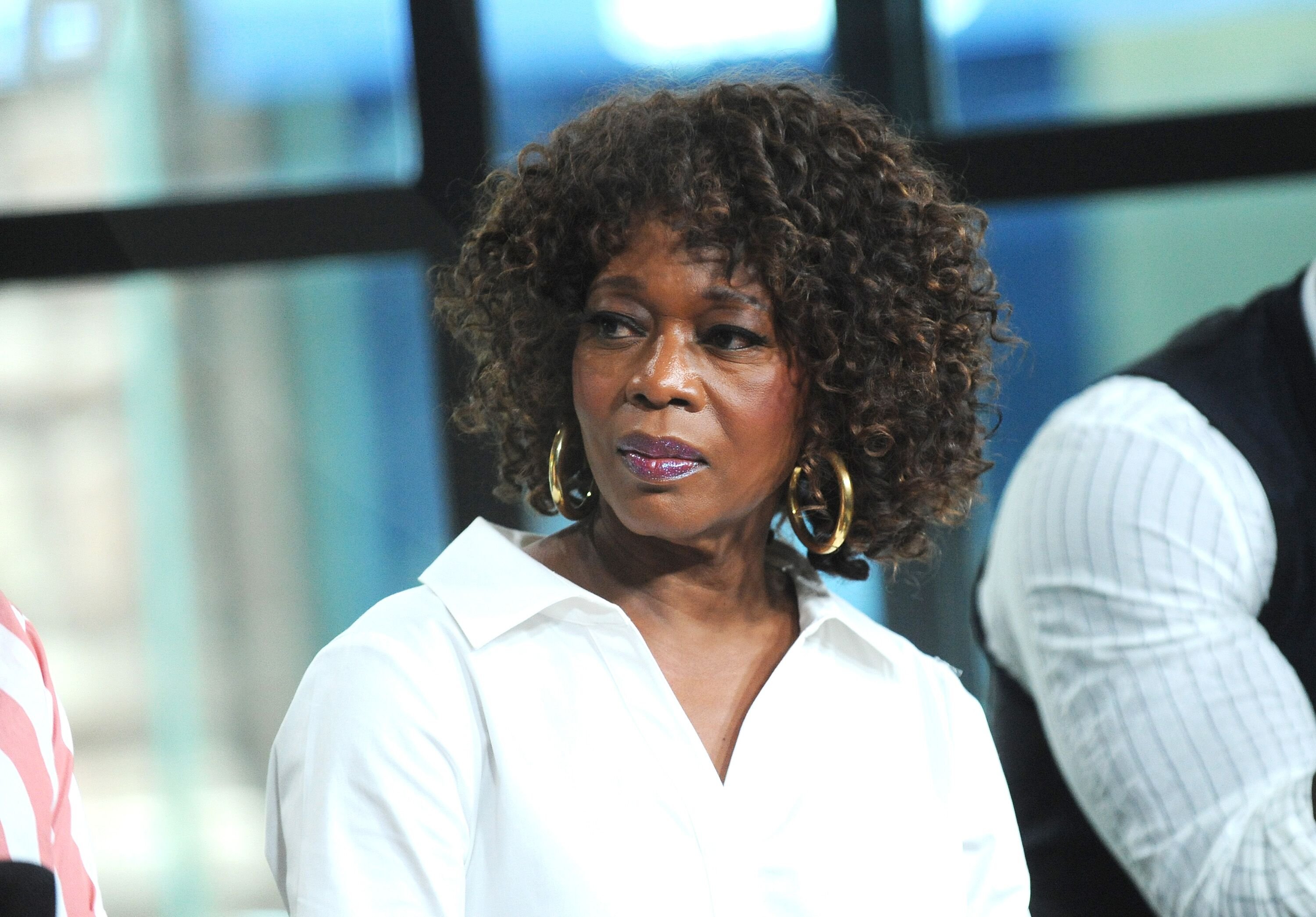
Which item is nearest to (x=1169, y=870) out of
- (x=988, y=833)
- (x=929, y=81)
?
(x=988, y=833)

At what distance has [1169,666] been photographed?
1.57 m

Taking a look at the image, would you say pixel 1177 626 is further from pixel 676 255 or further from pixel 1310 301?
pixel 676 255

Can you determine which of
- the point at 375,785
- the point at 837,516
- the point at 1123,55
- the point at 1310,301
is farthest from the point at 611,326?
the point at 1123,55

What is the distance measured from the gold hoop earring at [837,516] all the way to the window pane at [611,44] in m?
1.35

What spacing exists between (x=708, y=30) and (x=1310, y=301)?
1.25 metres

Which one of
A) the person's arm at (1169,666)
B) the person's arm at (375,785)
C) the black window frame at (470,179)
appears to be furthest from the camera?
the black window frame at (470,179)

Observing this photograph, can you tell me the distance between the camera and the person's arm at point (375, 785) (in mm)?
1019

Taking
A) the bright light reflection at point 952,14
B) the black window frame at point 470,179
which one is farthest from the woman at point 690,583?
the bright light reflection at point 952,14

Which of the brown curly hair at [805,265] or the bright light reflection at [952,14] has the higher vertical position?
the bright light reflection at [952,14]

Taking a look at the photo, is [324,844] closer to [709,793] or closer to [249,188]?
[709,793]

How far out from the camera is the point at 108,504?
8.27ft

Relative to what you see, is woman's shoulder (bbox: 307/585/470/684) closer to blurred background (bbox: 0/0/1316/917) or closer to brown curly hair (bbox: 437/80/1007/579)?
brown curly hair (bbox: 437/80/1007/579)

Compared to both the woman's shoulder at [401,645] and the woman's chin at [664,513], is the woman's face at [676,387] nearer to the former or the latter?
the woman's chin at [664,513]

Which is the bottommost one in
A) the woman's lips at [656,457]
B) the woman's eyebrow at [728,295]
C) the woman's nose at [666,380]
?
the woman's lips at [656,457]
